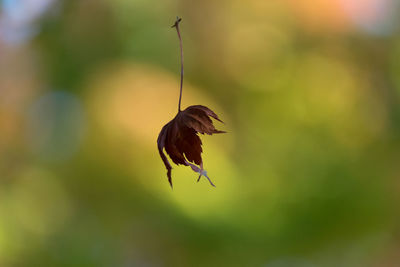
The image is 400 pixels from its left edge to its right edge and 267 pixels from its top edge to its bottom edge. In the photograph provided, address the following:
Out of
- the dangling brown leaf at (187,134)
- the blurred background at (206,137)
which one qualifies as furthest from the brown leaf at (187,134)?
the blurred background at (206,137)

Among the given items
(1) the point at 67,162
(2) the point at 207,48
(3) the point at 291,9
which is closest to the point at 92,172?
(1) the point at 67,162

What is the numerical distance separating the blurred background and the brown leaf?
2335 mm

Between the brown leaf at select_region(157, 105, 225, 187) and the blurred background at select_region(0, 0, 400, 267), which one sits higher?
the blurred background at select_region(0, 0, 400, 267)

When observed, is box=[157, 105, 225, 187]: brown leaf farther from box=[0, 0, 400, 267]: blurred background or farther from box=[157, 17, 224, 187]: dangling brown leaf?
box=[0, 0, 400, 267]: blurred background

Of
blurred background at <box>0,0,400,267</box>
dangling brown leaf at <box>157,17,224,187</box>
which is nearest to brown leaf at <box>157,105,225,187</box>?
dangling brown leaf at <box>157,17,224,187</box>

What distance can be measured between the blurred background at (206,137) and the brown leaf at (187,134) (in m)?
2.34

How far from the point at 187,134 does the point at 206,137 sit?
2.49m

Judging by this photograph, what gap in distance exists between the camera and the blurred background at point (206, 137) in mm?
3062

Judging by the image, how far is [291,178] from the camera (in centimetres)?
310

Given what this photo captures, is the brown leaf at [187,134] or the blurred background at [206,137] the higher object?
the blurred background at [206,137]

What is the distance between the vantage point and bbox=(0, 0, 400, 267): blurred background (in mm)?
3062

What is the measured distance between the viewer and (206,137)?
10.1 ft

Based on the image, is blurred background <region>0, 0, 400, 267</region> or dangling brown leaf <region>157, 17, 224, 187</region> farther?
blurred background <region>0, 0, 400, 267</region>

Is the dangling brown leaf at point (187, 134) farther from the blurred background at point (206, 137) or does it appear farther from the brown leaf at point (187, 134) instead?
the blurred background at point (206, 137)
